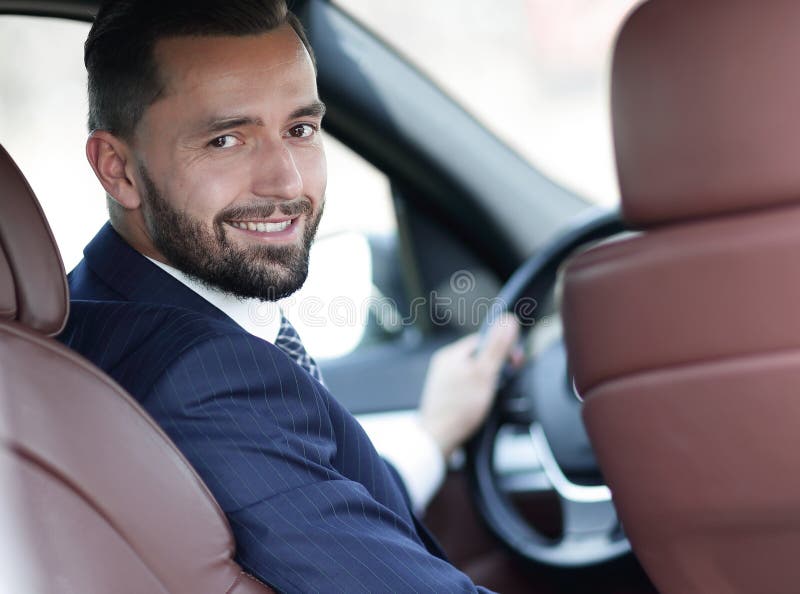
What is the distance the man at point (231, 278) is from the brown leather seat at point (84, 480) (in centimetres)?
6

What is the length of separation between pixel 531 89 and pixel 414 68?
271 inches

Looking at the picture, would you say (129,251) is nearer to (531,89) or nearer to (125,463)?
(125,463)

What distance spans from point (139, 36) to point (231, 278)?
347mm

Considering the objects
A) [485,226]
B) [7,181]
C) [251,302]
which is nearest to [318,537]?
[251,302]

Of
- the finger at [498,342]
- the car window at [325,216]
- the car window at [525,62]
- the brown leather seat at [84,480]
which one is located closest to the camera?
the brown leather seat at [84,480]

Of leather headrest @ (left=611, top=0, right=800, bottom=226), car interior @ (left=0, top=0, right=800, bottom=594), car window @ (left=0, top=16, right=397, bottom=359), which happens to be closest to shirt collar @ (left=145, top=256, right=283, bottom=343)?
car interior @ (left=0, top=0, right=800, bottom=594)

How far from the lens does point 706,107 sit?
1518mm

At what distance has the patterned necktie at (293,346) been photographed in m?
1.69

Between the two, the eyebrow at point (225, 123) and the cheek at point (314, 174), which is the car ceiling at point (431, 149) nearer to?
the cheek at point (314, 174)

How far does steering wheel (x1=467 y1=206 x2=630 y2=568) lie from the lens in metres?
2.32

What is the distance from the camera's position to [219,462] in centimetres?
134

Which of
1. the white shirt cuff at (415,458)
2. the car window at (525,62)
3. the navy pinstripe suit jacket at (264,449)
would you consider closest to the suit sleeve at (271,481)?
the navy pinstripe suit jacket at (264,449)

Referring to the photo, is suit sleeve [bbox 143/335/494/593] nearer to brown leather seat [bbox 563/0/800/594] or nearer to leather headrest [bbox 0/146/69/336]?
leather headrest [bbox 0/146/69/336]

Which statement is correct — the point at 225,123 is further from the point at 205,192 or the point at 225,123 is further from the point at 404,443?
the point at 404,443
